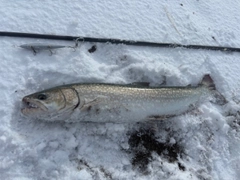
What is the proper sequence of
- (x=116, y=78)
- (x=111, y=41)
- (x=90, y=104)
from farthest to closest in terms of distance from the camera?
(x=111, y=41) < (x=116, y=78) < (x=90, y=104)

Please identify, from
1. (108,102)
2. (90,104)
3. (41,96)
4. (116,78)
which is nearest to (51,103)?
(41,96)

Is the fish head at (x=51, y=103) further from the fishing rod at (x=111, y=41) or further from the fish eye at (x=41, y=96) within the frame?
the fishing rod at (x=111, y=41)

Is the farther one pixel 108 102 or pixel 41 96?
pixel 108 102

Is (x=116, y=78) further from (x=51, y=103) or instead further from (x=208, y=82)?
(x=208, y=82)

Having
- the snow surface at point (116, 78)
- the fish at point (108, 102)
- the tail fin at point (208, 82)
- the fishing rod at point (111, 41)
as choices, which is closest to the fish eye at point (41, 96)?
the fish at point (108, 102)

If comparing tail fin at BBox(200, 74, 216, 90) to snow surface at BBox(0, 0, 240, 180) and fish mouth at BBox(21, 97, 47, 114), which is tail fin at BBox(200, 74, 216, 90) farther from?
fish mouth at BBox(21, 97, 47, 114)

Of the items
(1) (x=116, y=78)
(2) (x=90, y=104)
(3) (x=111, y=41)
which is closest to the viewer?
(2) (x=90, y=104)

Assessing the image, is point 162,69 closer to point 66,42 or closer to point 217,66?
point 217,66
